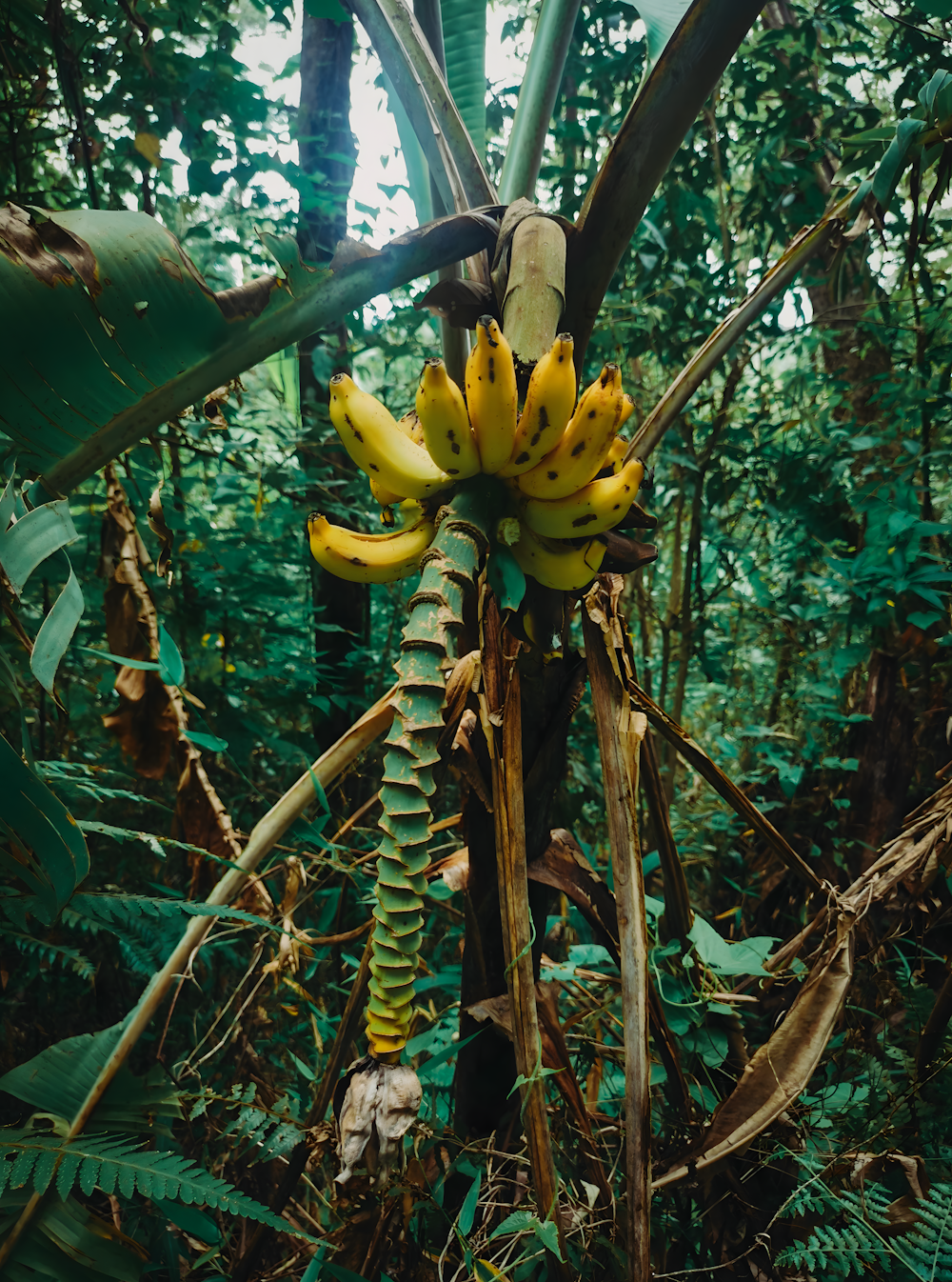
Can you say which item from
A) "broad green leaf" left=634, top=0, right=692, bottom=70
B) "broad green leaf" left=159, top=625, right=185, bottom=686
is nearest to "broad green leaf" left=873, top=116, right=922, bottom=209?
"broad green leaf" left=634, top=0, right=692, bottom=70

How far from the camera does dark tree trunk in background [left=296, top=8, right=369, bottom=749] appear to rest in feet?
6.01

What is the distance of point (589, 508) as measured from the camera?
2.02 feet

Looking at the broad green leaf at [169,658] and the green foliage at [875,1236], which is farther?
the broad green leaf at [169,658]

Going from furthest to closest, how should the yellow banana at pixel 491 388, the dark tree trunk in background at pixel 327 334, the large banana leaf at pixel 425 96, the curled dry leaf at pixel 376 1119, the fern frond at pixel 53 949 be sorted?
the dark tree trunk in background at pixel 327 334 → the fern frond at pixel 53 949 → the large banana leaf at pixel 425 96 → the yellow banana at pixel 491 388 → the curled dry leaf at pixel 376 1119

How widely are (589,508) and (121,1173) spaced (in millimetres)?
648

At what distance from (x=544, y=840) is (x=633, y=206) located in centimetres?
64

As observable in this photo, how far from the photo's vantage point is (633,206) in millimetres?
641

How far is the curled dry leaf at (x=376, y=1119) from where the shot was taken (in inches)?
17.3

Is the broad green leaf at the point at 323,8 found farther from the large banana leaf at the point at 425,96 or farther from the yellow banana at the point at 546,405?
the yellow banana at the point at 546,405

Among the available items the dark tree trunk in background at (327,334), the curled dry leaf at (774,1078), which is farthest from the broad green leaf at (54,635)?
the dark tree trunk in background at (327,334)

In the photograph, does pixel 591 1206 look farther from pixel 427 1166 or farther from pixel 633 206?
pixel 633 206

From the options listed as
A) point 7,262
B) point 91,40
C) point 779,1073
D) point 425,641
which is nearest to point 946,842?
point 779,1073

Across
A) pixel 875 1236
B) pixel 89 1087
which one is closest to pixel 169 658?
pixel 89 1087

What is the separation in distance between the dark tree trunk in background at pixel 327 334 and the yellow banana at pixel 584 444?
1214 millimetres
